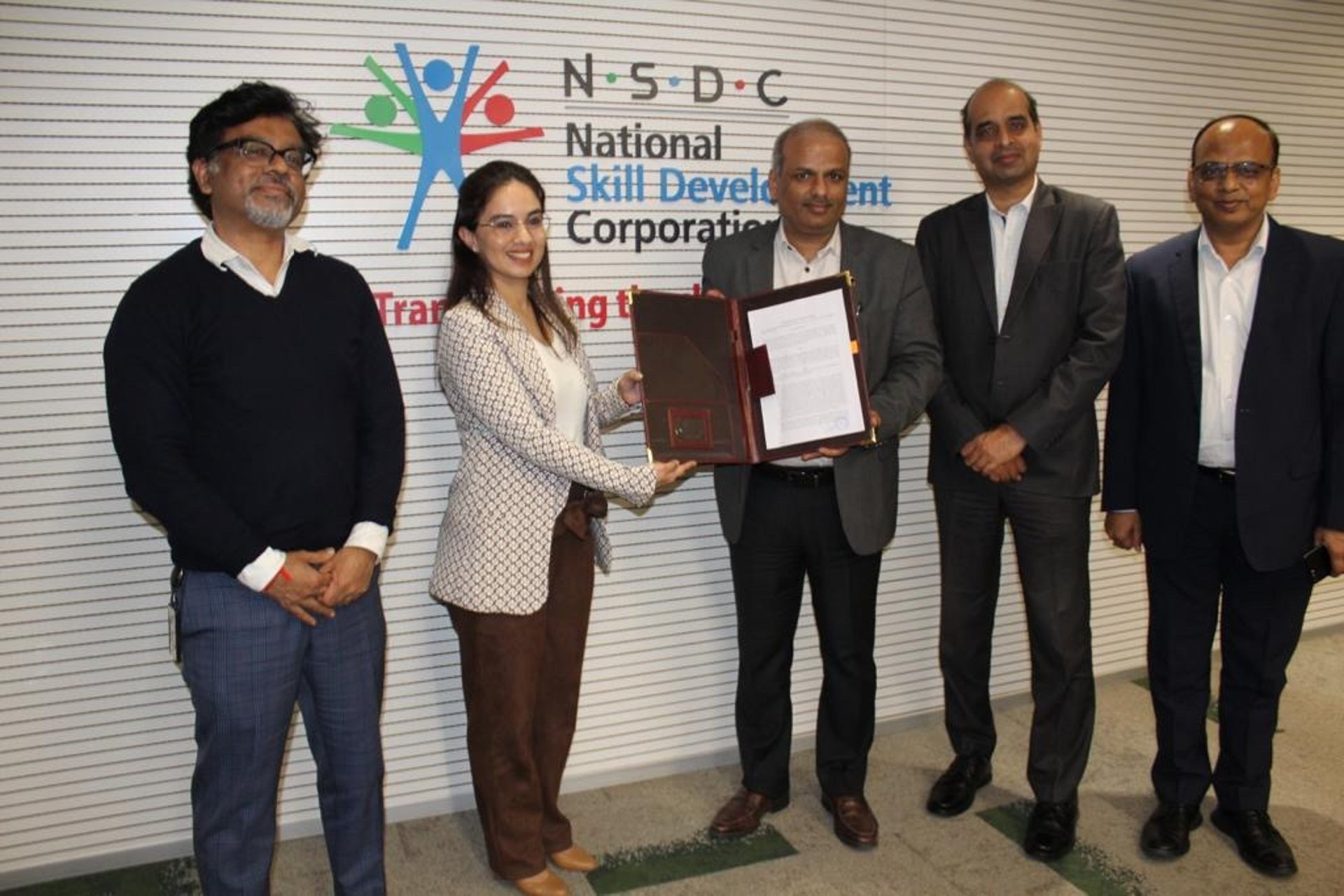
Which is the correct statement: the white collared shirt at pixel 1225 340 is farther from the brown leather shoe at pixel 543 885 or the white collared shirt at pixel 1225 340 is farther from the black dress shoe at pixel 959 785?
the brown leather shoe at pixel 543 885

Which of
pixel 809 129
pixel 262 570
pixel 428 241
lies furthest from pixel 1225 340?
pixel 262 570

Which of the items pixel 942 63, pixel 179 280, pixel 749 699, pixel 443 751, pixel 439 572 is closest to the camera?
A: pixel 179 280

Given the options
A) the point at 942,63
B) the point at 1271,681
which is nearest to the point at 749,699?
the point at 1271,681

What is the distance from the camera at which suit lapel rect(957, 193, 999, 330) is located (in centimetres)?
311

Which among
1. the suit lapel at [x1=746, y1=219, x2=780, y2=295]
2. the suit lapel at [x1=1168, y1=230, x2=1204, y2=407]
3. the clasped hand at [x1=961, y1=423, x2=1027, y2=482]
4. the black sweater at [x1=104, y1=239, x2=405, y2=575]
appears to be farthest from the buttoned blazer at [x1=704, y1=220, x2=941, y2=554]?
the black sweater at [x1=104, y1=239, x2=405, y2=575]

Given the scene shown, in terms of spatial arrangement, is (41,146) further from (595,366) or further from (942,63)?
(942,63)

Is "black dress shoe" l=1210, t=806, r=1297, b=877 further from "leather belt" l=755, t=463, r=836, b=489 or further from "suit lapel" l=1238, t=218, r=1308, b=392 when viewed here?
"leather belt" l=755, t=463, r=836, b=489

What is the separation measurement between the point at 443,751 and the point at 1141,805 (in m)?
2.35

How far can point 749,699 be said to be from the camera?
3.26 m

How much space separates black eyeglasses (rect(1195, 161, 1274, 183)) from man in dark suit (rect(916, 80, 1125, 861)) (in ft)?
0.93

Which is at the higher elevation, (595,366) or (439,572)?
(595,366)

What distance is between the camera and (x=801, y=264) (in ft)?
10.2

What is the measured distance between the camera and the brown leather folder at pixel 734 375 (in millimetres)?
2822

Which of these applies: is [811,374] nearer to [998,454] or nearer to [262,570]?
[998,454]
